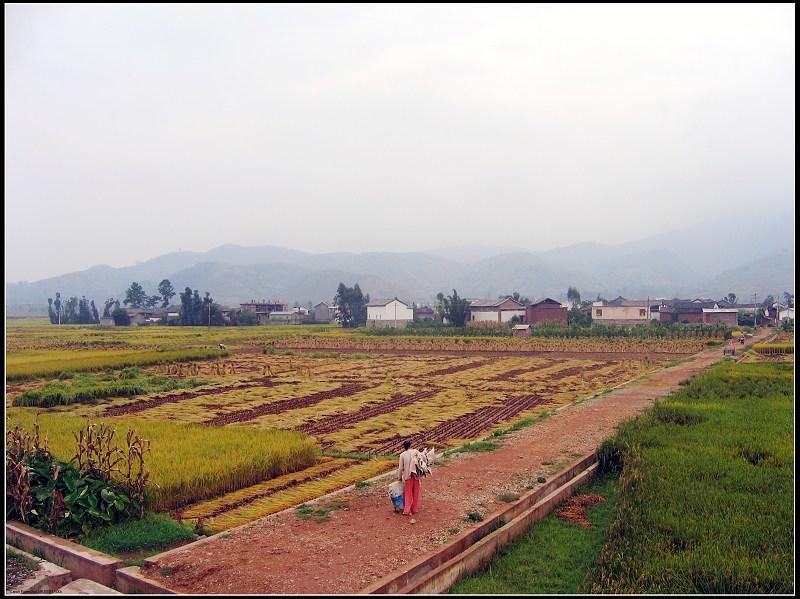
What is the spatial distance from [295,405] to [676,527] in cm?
1460

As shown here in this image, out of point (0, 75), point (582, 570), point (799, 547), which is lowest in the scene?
point (582, 570)

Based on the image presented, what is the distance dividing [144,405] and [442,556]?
A: 53.8 ft

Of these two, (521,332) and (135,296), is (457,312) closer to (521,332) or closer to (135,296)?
(521,332)

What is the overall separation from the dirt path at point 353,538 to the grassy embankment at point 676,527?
0.90 m

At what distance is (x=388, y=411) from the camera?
19.0 meters

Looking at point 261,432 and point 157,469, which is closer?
point 157,469

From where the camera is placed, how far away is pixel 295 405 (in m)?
20.5

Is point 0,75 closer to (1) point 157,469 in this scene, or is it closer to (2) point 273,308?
(1) point 157,469

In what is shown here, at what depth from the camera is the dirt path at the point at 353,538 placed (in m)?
6.77

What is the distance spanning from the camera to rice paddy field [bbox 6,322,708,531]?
10.7m

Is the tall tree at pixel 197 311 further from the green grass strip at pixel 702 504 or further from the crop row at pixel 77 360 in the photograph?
the green grass strip at pixel 702 504

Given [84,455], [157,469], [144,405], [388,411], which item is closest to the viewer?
[157,469]

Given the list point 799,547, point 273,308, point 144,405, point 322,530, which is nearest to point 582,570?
point 799,547

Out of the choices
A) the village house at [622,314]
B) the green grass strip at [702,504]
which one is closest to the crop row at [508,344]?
the village house at [622,314]
